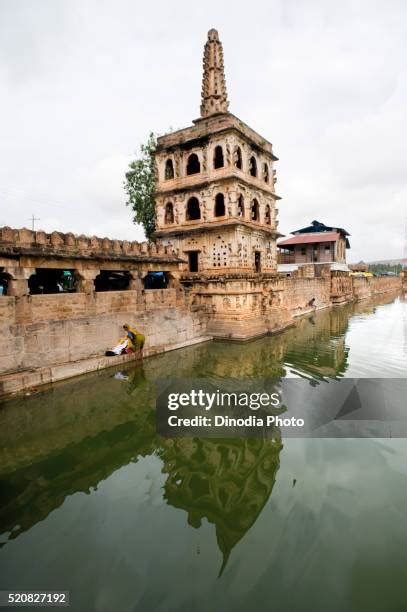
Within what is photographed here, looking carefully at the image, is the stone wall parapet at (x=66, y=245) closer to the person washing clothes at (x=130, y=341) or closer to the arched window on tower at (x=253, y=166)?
the person washing clothes at (x=130, y=341)

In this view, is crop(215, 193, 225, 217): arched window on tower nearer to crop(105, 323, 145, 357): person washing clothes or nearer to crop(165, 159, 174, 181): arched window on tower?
crop(165, 159, 174, 181): arched window on tower

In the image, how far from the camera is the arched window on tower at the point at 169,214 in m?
22.2

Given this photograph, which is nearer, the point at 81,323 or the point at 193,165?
the point at 81,323

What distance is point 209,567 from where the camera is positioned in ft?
14.4

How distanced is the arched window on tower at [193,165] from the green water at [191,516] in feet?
56.0

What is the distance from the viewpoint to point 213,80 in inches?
845

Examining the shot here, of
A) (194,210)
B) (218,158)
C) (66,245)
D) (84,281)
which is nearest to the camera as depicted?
(66,245)

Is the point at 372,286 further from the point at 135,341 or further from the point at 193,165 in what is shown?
the point at 135,341

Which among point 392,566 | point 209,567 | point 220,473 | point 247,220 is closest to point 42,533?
point 209,567

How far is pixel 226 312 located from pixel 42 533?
1438 centimetres

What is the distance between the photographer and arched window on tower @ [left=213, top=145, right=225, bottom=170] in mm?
19409

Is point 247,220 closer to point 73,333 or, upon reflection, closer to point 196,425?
point 73,333

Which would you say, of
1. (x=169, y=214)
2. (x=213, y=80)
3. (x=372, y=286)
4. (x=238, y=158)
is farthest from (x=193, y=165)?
(x=372, y=286)

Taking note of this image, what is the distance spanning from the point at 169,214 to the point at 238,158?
567cm
